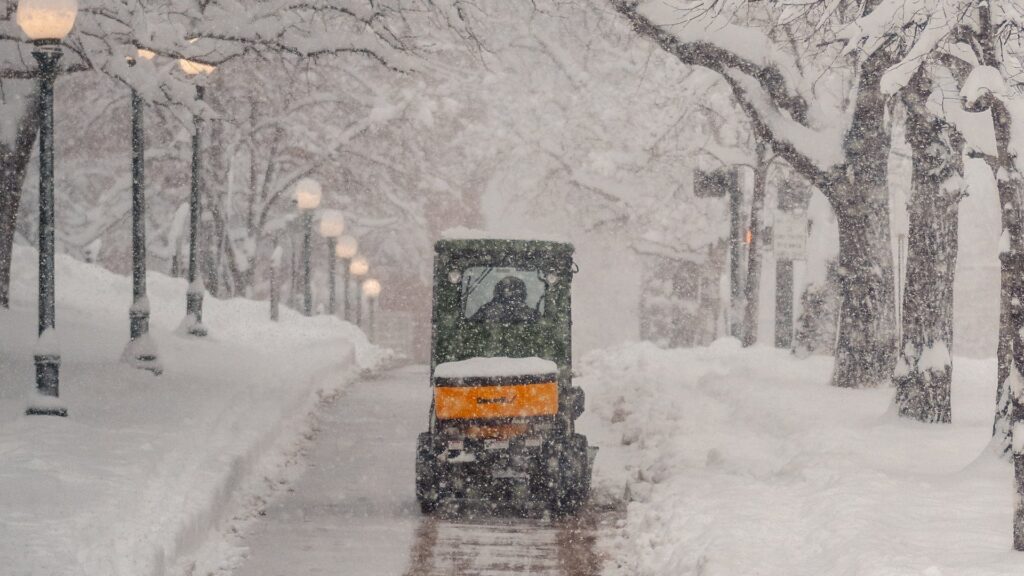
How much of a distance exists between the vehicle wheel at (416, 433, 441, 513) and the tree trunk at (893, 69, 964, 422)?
5160mm

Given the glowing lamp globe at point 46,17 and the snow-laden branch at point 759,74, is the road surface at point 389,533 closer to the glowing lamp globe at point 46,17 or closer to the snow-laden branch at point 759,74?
the glowing lamp globe at point 46,17

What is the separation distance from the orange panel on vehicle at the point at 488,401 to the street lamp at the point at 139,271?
27.7 feet

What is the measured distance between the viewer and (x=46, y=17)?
13.5 metres

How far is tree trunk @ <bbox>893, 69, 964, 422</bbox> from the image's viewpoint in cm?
1407

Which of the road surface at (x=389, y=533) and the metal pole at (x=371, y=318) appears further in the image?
the metal pole at (x=371, y=318)

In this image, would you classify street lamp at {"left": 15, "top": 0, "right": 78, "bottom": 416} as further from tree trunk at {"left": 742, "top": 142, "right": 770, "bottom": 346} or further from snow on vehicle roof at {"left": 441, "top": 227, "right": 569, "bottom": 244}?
tree trunk at {"left": 742, "top": 142, "right": 770, "bottom": 346}

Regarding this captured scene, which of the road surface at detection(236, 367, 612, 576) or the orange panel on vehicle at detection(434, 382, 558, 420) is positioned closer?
the road surface at detection(236, 367, 612, 576)

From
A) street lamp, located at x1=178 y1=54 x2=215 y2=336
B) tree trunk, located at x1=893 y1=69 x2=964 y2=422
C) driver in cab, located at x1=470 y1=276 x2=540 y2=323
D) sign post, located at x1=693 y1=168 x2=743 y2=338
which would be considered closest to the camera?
driver in cab, located at x1=470 y1=276 x2=540 y2=323

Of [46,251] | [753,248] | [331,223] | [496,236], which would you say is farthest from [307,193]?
[496,236]

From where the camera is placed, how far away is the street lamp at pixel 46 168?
13.5m

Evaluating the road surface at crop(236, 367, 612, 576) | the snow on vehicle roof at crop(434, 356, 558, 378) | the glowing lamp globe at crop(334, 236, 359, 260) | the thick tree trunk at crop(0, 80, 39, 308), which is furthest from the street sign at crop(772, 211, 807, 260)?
the glowing lamp globe at crop(334, 236, 359, 260)

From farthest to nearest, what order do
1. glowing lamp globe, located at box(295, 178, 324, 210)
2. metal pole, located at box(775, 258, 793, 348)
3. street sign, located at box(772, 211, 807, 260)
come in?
1. glowing lamp globe, located at box(295, 178, 324, 210)
2. metal pole, located at box(775, 258, 793, 348)
3. street sign, located at box(772, 211, 807, 260)

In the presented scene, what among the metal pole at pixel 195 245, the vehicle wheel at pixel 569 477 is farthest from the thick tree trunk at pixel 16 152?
the vehicle wheel at pixel 569 477

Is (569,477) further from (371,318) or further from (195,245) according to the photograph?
(371,318)
